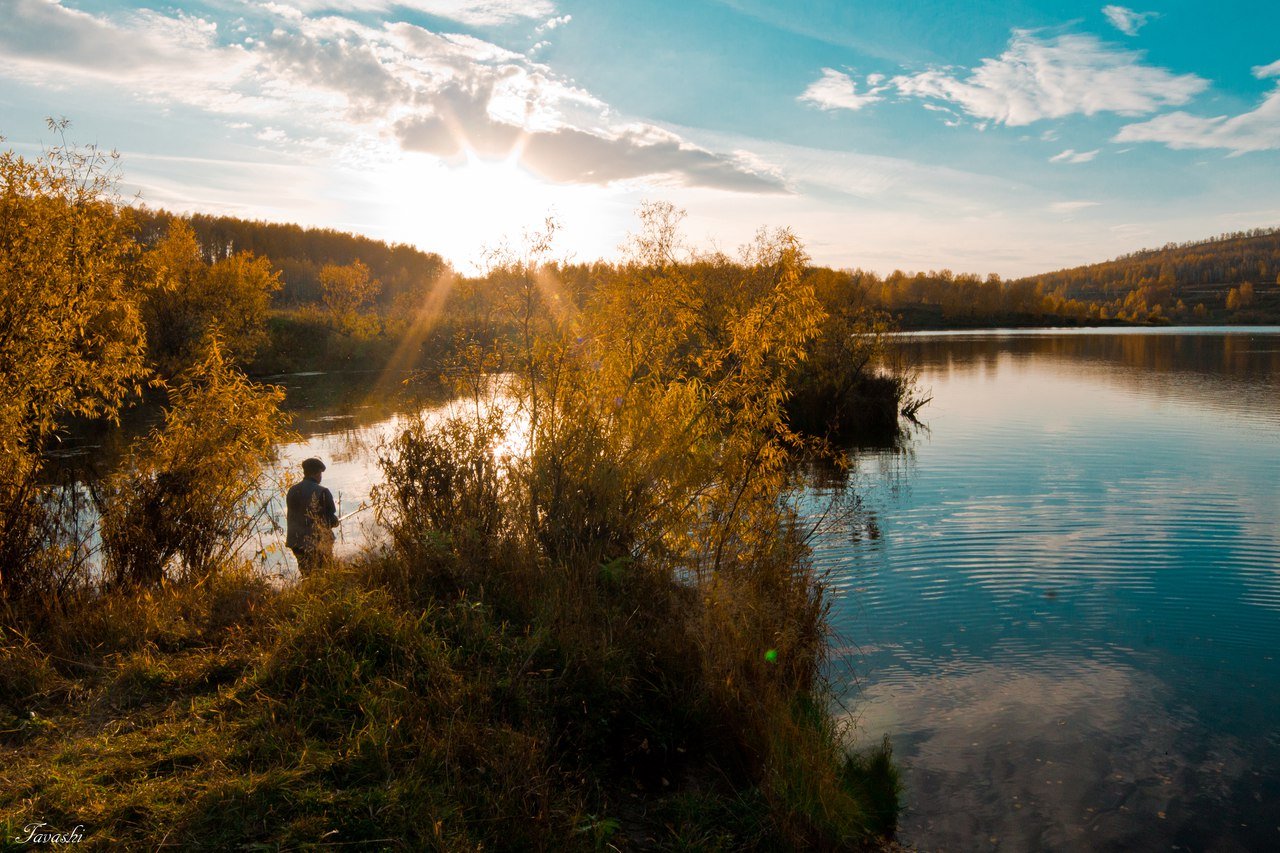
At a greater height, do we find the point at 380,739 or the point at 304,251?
the point at 304,251

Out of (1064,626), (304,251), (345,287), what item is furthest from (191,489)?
(304,251)

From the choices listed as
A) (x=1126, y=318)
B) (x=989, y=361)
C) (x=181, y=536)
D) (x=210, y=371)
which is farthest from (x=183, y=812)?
(x=1126, y=318)

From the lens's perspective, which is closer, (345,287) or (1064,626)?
(1064,626)

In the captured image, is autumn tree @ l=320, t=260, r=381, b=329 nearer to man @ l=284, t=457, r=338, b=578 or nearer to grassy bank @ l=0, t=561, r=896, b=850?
man @ l=284, t=457, r=338, b=578

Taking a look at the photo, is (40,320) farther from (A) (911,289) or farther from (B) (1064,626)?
(A) (911,289)

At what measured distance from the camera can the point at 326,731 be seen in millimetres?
5555

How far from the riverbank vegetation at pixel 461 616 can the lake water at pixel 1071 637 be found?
3.53 ft

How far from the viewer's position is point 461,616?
747 cm

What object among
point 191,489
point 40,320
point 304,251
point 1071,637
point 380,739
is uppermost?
point 304,251

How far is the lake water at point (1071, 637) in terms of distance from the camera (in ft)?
23.2

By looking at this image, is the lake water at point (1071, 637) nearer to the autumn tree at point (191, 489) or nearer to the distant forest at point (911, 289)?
the autumn tree at point (191, 489)
